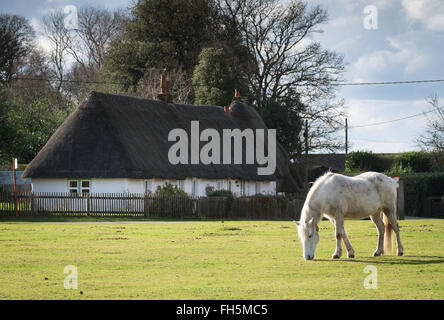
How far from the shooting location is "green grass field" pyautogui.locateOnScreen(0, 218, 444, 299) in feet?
36.1

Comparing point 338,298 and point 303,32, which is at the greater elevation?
point 303,32

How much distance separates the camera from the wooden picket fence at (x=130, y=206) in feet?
126

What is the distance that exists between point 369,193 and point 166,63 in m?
53.9

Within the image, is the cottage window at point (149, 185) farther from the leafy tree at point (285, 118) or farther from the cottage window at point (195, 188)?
the leafy tree at point (285, 118)

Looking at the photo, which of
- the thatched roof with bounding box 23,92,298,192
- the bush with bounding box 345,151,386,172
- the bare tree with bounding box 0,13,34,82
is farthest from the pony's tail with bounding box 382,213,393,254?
the bare tree with bounding box 0,13,34,82

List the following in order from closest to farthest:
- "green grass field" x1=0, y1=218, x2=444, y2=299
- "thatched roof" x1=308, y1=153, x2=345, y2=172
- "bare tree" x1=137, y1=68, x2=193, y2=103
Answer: "green grass field" x1=0, y1=218, x2=444, y2=299 < "bare tree" x1=137, y1=68, x2=193, y2=103 < "thatched roof" x1=308, y1=153, x2=345, y2=172

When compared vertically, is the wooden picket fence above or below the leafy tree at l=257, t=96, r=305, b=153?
below

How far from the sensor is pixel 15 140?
5238 cm

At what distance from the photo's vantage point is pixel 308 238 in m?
15.9

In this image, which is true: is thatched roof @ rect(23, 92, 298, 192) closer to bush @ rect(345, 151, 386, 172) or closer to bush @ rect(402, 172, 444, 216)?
bush @ rect(402, 172, 444, 216)

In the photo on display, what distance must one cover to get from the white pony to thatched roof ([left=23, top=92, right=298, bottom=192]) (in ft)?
91.5
